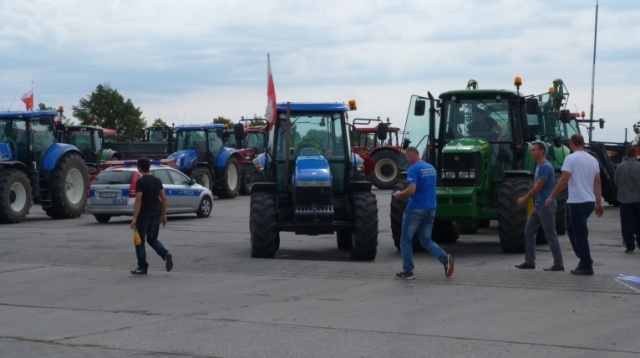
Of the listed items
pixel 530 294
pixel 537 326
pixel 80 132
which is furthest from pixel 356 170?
pixel 80 132

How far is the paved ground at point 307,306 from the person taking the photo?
9281 mm

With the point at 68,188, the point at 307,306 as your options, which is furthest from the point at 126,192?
the point at 307,306

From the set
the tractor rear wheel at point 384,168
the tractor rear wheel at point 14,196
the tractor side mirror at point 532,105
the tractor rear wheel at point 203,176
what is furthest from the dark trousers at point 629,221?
the tractor rear wheel at point 384,168

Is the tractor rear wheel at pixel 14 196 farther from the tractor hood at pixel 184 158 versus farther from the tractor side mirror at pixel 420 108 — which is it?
the tractor side mirror at pixel 420 108

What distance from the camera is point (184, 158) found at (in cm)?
3638

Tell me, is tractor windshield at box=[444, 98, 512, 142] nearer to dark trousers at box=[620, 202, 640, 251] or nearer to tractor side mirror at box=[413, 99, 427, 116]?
tractor side mirror at box=[413, 99, 427, 116]

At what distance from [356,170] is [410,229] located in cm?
380

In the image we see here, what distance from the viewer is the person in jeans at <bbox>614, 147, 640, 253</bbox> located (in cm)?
1733

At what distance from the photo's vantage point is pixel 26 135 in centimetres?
2644

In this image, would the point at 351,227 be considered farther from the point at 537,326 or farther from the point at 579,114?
the point at 579,114

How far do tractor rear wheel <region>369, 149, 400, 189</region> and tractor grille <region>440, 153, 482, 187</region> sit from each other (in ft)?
82.5

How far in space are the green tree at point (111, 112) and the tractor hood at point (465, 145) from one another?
156ft

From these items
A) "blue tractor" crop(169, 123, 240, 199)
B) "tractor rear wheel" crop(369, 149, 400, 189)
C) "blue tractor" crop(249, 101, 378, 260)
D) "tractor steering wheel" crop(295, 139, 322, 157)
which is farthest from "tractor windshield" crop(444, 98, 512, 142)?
"tractor rear wheel" crop(369, 149, 400, 189)

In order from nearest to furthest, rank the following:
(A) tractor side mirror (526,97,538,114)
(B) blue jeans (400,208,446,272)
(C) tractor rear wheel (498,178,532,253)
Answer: (B) blue jeans (400,208,446,272) → (C) tractor rear wheel (498,178,532,253) → (A) tractor side mirror (526,97,538,114)
